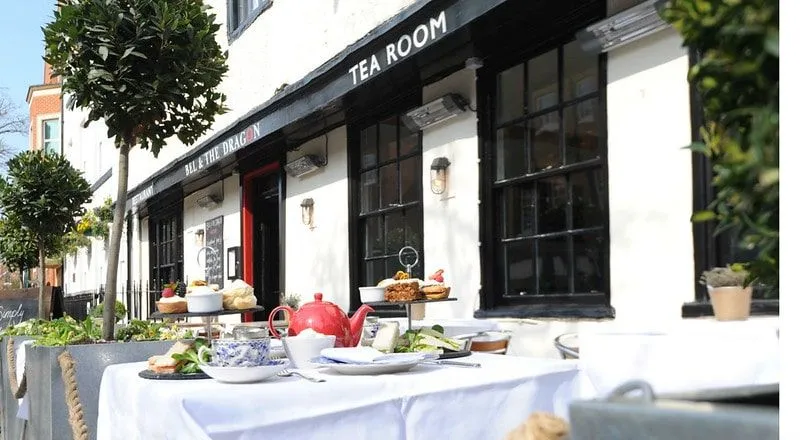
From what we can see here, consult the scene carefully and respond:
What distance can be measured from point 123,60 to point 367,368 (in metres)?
2.51

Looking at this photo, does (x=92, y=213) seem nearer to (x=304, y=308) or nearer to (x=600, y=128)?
(x=600, y=128)

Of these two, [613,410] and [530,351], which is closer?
[613,410]

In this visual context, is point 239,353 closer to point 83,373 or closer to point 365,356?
point 365,356

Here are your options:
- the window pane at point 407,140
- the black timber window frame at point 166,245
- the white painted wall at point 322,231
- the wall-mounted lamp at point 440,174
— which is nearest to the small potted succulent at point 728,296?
the wall-mounted lamp at point 440,174

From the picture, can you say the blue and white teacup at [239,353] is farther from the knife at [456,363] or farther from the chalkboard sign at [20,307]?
the chalkboard sign at [20,307]

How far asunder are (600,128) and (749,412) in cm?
441

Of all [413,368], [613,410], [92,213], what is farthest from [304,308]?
[92,213]

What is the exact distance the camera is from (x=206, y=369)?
6.58ft

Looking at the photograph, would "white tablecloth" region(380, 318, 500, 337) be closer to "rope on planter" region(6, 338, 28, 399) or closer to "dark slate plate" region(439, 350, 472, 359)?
"dark slate plate" region(439, 350, 472, 359)

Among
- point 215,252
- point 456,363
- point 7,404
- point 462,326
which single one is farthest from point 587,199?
point 215,252

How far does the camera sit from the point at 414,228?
677 centimetres

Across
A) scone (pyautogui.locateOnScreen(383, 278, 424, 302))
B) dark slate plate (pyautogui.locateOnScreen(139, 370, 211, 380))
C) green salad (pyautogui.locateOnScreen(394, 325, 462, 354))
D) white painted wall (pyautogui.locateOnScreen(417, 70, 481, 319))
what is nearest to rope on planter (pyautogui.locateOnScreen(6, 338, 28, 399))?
scone (pyautogui.locateOnScreen(383, 278, 424, 302))

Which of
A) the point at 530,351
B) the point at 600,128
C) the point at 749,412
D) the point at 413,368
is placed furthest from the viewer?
the point at 530,351

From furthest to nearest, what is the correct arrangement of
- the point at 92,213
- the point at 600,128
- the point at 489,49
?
the point at 92,213 < the point at 489,49 < the point at 600,128
